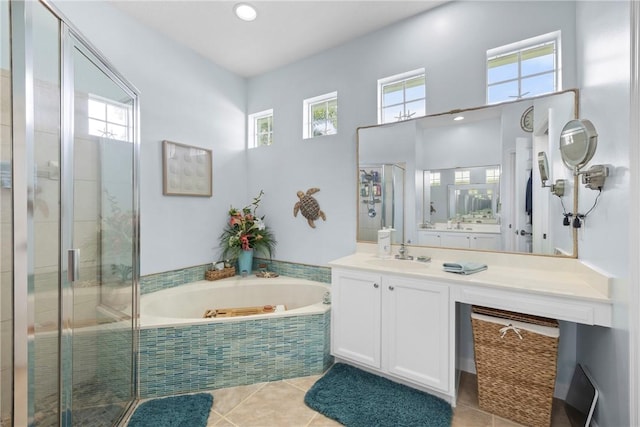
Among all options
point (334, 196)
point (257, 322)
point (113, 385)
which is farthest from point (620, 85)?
point (113, 385)

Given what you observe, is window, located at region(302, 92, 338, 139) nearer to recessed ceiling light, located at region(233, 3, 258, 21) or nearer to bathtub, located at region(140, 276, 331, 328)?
recessed ceiling light, located at region(233, 3, 258, 21)

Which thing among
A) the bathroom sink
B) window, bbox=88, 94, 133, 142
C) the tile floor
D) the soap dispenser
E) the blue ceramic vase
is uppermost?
window, bbox=88, 94, 133, 142

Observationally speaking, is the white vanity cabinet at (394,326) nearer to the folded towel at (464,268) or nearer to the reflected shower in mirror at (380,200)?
the folded towel at (464,268)

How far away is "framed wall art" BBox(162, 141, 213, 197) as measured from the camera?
2510mm

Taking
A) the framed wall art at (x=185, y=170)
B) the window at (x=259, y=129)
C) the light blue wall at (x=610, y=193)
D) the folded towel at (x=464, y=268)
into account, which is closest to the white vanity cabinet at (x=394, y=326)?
the folded towel at (x=464, y=268)

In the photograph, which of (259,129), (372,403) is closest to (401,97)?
(259,129)

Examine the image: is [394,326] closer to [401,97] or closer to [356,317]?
[356,317]

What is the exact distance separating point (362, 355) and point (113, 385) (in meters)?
1.53

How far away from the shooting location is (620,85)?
3.84 feet

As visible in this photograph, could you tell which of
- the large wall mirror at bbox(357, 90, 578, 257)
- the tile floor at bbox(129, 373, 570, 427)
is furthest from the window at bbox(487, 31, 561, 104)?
the tile floor at bbox(129, 373, 570, 427)

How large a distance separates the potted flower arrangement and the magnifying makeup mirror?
2.53m

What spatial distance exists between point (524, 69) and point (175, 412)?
125 inches

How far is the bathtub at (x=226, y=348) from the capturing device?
1.83 metres

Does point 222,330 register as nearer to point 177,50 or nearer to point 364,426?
point 364,426
